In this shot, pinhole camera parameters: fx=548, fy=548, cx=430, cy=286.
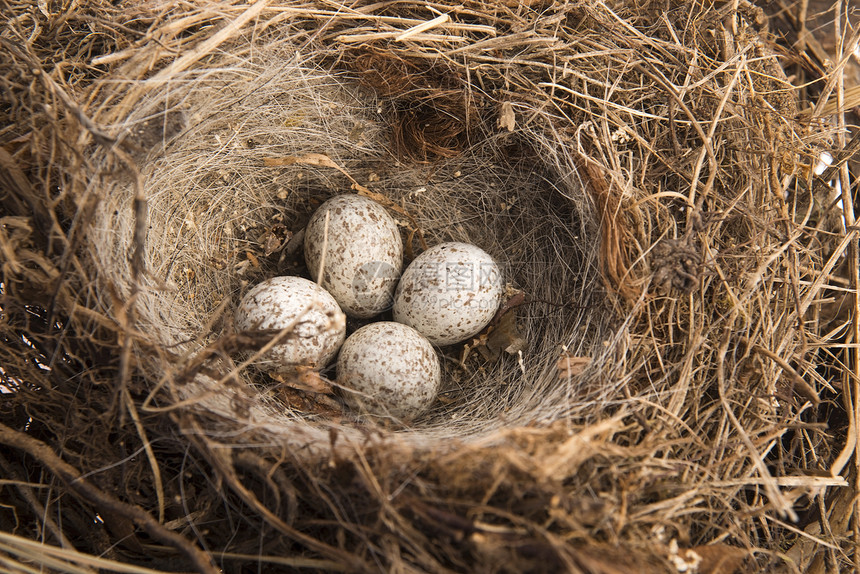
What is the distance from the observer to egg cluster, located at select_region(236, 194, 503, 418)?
1722 mm

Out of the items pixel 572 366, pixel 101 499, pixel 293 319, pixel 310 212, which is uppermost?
pixel 310 212

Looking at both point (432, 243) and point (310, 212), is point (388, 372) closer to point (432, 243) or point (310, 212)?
point (432, 243)

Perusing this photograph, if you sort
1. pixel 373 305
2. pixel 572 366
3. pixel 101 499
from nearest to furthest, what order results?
1. pixel 101 499
2. pixel 572 366
3. pixel 373 305

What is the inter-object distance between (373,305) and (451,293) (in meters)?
0.33

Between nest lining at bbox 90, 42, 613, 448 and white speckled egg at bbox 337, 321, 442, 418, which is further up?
nest lining at bbox 90, 42, 613, 448

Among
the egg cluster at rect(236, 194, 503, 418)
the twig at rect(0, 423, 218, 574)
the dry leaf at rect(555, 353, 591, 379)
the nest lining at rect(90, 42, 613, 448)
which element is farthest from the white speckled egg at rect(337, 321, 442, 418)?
the twig at rect(0, 423, 218, 574)

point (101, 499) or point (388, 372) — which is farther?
point (388, 372)

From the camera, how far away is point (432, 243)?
2244mm

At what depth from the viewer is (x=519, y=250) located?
2098 mm

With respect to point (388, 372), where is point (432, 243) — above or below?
above

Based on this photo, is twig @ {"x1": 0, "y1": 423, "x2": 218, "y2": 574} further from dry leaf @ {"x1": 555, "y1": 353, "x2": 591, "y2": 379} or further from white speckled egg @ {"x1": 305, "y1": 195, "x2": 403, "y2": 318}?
dry leaf @ {"x1": 555, "y1": 353, "x2": 591, "y2": 379}

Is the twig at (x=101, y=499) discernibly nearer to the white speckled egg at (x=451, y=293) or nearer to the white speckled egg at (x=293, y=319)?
the white speckled egg at (x=293, y=319)

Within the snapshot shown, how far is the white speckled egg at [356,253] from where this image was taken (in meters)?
1.91

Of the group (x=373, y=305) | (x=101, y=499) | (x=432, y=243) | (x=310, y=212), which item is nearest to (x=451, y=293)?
(x=373, y=305)
